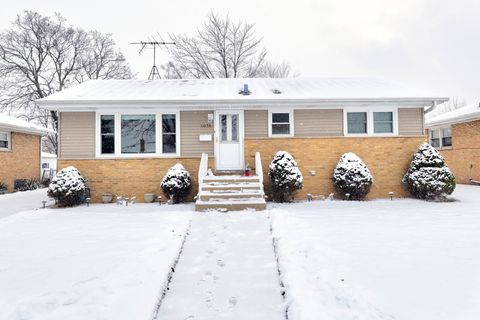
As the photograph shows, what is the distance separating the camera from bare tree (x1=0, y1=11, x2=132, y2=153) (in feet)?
84.4

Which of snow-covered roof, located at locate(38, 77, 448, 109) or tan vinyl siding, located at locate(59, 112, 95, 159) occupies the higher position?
snow-covered roof, located at locate(38, 77, 448, 109)

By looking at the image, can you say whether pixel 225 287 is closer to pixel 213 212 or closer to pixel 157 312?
pixel 157 312

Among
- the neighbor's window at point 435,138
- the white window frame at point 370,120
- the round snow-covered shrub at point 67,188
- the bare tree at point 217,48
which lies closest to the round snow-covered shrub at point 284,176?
the white window frame at point 370,120

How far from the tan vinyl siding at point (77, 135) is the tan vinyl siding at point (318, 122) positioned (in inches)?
308

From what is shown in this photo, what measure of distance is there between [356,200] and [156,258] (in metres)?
8.39

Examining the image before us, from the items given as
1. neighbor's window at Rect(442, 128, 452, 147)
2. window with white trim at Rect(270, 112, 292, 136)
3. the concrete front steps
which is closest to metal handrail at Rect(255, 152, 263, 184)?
the concrete front steps

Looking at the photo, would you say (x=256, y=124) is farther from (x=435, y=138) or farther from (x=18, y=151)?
(x=18, y=151)

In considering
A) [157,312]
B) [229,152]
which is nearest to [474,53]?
[229,152]

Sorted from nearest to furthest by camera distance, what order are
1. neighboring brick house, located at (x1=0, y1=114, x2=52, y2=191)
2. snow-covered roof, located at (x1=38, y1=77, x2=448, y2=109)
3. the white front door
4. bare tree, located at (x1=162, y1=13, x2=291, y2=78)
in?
snow-covered roof, located at (x1=38, y1=77, x2=448, y2=109) → the white front door → neighboring brick house, located at (x1=0, y1=114, x2=52, y2=191) → bare tree, located at (x1=162, y1=13, x2=291, y2=78)

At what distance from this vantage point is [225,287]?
438cm

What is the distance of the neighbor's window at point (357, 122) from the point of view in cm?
1242

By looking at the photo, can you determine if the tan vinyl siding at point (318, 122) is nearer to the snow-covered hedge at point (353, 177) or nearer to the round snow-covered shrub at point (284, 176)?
the snow-covered hedge at point (353, 177)

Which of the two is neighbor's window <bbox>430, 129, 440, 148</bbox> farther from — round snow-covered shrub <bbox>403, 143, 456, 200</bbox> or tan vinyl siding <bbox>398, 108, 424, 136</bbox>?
round snow-covered shrub <bbox>403, 143, 456, 200</bbox>

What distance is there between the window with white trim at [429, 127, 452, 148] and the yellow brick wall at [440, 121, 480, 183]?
19.5 inches
